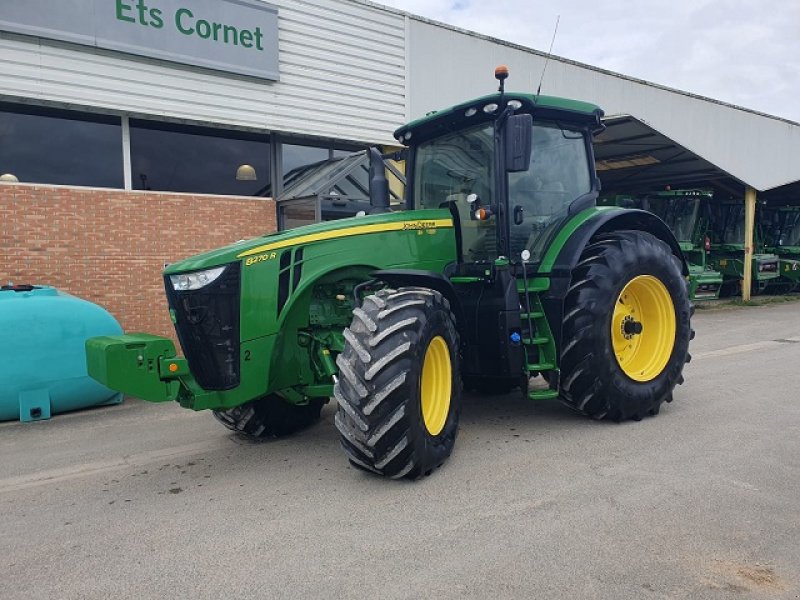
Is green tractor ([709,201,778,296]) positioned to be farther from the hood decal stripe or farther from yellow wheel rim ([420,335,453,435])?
yellow wheel rim ([420,335,453,435])

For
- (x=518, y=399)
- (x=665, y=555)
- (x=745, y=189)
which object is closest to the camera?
(x=665, y=555)

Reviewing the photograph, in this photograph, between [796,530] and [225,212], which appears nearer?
[796,530]

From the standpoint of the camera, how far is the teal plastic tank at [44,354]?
6.03 m

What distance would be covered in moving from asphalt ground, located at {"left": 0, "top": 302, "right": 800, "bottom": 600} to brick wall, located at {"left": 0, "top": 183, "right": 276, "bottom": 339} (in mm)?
3626

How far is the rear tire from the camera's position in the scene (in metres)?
4.90

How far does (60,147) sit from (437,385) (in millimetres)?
7143

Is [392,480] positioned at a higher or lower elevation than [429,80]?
lower

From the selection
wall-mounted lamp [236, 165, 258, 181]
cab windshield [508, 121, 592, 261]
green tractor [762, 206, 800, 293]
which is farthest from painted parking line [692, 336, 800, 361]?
green tractor [762, 206, 800, 293]

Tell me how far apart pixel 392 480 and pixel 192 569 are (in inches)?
53.7

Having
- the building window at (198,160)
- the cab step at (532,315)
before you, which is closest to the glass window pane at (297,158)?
the building window at (198,160)

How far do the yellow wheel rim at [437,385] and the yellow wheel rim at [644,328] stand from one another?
1836 millimetres

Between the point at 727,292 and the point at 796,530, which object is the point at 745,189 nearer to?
the point at 727,292

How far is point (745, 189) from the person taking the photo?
59.4 feet

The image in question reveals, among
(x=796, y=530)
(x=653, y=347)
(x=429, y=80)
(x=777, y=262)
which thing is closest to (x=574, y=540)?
(x=796, y=530)
